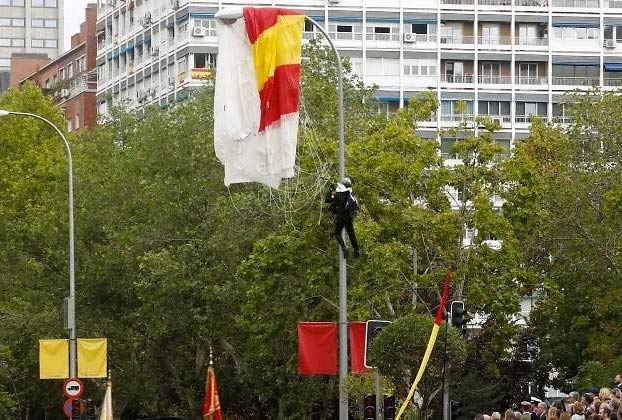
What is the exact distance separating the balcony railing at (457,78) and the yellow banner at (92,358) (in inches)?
2260

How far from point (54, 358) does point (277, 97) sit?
72.5ft

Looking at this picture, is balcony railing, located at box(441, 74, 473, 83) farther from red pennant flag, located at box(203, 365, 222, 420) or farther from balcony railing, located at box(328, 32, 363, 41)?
→ red pennant flag, located at box(203, 365, 222, 420)

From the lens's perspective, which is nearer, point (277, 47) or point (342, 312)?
point (277, 47)

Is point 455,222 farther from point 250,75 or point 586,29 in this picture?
point 586,29

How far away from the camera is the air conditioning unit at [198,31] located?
102 meters

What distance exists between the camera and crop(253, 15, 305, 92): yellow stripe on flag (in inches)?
1128

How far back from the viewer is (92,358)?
158 feet

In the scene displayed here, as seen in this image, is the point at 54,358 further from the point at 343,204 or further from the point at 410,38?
the point at 410,38

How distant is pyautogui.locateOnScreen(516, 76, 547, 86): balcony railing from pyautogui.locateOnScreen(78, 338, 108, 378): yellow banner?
58.2 meters

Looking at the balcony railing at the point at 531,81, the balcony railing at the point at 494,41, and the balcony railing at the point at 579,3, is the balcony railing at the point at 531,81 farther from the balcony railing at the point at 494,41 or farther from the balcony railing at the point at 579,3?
the balcony railing at the point at 579,3

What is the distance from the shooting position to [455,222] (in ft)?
139

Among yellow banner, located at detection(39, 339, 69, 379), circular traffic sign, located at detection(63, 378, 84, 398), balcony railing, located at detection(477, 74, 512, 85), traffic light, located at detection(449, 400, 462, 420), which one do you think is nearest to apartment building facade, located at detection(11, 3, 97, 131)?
balcony railing, located at detection(477, 74, 512, 85)

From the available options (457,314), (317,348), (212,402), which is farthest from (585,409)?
(212,402)

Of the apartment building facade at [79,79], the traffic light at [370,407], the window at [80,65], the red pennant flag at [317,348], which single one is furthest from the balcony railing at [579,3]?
the traffic light at [370,407]
